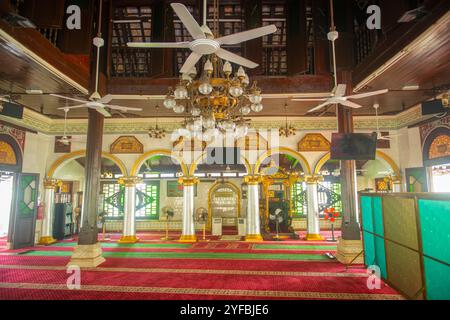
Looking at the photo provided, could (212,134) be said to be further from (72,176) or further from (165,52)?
(72,176)

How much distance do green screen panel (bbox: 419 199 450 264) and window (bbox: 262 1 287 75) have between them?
5558 mm

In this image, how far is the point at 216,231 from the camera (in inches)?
398

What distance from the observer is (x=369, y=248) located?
5.06m

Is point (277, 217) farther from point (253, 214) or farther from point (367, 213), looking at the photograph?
point (367, 213)

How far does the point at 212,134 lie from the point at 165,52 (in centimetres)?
355

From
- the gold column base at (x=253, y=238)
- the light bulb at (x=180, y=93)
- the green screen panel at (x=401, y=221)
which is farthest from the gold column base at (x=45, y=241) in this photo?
the green screen panel at (x=401, y=221)

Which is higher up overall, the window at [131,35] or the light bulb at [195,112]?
the window at [131,35]

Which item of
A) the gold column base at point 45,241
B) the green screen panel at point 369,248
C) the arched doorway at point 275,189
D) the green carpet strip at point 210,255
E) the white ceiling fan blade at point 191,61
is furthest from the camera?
the arched doorway at point 275,189

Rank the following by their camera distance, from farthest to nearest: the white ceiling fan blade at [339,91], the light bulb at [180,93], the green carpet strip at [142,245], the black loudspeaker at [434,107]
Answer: the green carpet strip at [142,245] → the black loudspeaker at [434,107] → the white ceiling fan blade at [339,91] → the light bulb at [180,93]

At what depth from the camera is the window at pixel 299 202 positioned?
11.9 meters

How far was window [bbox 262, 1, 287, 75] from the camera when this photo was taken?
24.2 feet

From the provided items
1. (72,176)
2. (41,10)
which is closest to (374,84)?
(41,10)

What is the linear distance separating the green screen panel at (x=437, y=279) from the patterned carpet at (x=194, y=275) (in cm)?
81

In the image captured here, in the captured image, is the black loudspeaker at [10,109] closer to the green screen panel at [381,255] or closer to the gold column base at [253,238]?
the gold column base at [253,238]
